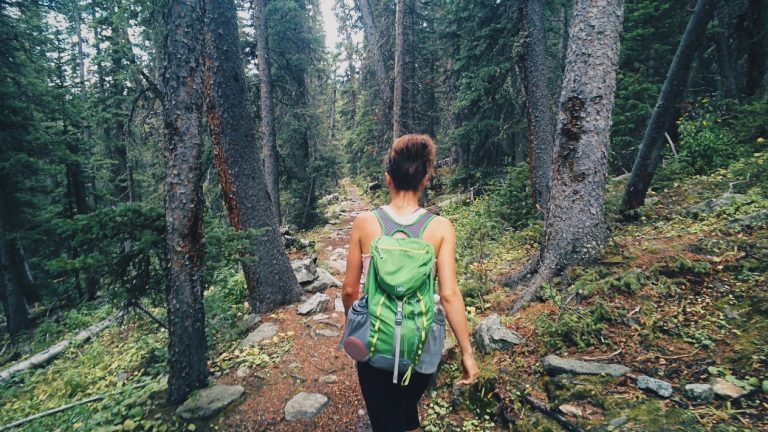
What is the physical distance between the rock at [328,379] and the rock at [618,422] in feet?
10.5

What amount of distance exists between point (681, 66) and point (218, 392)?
9199 mm

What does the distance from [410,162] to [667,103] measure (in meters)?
6.71

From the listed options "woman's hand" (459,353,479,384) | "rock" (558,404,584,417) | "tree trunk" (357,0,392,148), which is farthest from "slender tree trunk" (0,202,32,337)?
"rock" (558,404,584,417)

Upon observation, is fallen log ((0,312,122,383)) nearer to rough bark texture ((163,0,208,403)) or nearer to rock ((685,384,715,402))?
rough bark texture ((163,0,208,403))

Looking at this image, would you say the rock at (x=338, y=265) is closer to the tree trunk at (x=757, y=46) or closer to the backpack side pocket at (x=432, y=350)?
the backpack side pocket at (x=432, y=350)

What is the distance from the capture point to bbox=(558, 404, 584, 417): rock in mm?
2873

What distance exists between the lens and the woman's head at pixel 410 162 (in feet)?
7.68

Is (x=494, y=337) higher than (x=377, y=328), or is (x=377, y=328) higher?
(x=377, y=328)

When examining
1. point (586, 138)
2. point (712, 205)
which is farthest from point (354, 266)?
point (712, 205)

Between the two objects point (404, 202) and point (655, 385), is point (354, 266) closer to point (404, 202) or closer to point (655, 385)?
point (404, 202)

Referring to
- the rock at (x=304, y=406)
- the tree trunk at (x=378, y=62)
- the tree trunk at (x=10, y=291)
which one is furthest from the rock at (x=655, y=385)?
the tree trunk at (x=10, y=291)

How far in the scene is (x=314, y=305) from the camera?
656 cm

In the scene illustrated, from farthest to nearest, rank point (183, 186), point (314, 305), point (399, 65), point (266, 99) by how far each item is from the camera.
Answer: point (399, 65)
point (266, 99)
point (314, 305)
point (183, 186)

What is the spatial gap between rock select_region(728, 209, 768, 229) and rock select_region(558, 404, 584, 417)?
401 cm
